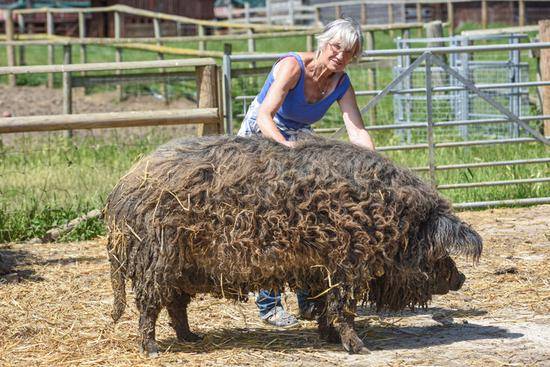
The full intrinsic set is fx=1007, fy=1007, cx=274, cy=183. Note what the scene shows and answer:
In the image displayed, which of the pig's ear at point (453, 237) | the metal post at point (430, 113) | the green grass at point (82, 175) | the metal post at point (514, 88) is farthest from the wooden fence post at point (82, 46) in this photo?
the pig's ear at point (453, 237)

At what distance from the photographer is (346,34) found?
546 cm

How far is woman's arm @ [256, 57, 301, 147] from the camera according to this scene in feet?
18.0

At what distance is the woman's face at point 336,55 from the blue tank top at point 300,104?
15cm

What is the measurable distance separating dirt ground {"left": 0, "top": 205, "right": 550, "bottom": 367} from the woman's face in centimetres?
154

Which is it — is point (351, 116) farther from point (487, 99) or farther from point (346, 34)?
point (487, 99)

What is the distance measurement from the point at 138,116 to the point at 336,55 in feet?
10.6

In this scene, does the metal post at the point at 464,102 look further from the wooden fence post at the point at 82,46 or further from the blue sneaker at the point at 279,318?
the blue sneaker at the point at 279,318

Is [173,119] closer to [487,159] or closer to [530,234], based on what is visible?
[530,234]

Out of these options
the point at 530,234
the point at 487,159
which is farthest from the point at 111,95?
the point at 530,234

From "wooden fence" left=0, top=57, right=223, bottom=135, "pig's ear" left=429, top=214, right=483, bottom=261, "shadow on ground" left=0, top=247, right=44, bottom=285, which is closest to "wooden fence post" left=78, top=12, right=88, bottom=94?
"wooden fence" left=0, top=57, right=223, bottom=135

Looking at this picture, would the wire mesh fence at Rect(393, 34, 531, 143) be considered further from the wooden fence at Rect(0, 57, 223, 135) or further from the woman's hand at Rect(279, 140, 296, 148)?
the woman's hand at Rect(279, 140, 296, 148)

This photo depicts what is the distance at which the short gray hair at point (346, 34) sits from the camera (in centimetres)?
547

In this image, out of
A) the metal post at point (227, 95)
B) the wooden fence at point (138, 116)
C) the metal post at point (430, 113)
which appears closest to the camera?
the wooden fence at point (138, 116)

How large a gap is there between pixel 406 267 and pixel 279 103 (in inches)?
44.6
